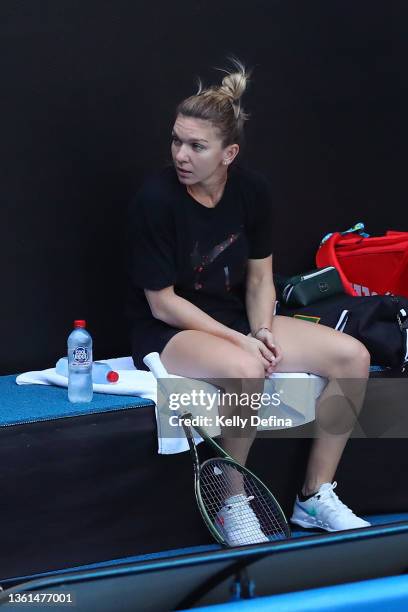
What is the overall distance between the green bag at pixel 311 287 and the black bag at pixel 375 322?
0.06 metres

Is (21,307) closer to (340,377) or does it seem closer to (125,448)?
(125,448)

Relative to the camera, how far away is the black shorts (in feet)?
10.3

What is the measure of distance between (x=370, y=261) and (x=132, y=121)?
1.13 m

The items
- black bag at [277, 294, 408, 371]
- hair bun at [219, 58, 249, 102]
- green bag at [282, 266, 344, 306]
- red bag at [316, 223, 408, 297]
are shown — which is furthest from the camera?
red bag at [316, 223, 408, 297]

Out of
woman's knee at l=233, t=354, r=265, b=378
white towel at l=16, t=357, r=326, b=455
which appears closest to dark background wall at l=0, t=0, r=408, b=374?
white towel at l=16, t=357, r=326, b=455

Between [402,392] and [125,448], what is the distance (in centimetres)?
107

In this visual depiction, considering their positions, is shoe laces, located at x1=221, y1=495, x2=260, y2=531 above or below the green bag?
below

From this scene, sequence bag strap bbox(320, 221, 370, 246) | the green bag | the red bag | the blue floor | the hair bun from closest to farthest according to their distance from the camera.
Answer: the blue floor < the hair bun < the green bag < the red bag < bag strap bbox(320, 221, 370, 246)

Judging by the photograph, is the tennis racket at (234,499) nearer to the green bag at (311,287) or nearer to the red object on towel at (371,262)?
the green bag at (311,287)

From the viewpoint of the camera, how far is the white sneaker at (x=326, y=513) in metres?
→ 3.12

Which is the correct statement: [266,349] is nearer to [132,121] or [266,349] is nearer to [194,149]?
[194,149]

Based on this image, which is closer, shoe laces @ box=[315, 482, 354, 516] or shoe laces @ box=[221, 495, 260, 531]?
shoe laces @ box=[221, 495, 260, 531]

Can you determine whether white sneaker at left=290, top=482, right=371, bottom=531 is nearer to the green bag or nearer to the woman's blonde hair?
the green bag

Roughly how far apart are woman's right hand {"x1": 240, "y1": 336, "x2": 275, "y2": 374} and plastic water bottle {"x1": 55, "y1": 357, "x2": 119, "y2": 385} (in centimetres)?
44
